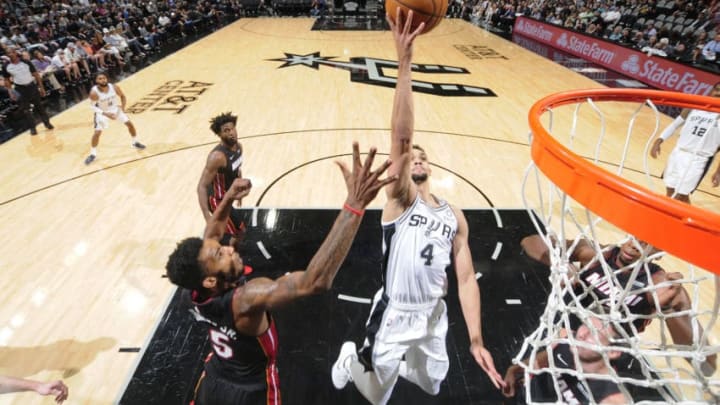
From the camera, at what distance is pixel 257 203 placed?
536cm

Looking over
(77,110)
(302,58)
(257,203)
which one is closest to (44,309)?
(257,203)

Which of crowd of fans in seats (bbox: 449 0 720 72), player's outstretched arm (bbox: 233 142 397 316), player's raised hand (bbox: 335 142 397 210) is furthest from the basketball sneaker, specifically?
crowd of fans in seats (bbox: 449 0 720 72)

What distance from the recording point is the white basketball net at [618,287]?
68.4 inches

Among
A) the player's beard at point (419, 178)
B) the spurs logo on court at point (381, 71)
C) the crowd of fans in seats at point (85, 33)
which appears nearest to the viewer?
the player's beard at point (419, 178)

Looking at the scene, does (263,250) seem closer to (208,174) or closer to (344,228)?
(208,174)

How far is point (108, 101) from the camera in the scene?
657cm

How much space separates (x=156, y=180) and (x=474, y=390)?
209 inches

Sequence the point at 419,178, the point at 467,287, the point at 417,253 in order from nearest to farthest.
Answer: the point at 417,253 → the point at 467,287 → the point at 419,178

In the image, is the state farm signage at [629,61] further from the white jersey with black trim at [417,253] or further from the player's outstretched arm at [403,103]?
the player's outstretched arm at [403,103]

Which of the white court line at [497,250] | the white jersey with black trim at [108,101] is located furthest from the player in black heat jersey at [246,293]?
the white jersey with black trim at [108,101]

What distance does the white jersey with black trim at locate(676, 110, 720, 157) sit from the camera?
4.32m

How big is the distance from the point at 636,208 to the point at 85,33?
17023mm

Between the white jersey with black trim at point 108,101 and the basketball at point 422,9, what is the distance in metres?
5.92

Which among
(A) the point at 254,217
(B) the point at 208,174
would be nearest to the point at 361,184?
(B) the point at 208,174
